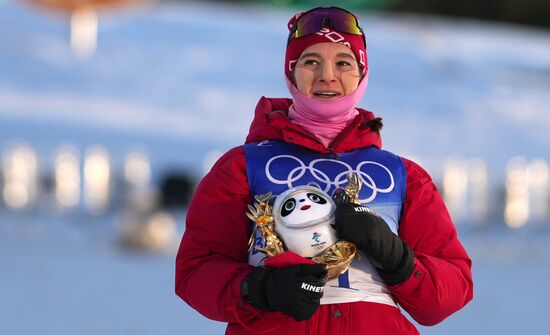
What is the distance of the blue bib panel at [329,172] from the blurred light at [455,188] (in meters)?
10.8

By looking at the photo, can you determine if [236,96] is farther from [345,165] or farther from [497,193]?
[345,165]

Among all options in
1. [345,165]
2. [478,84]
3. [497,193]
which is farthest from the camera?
[478,84]

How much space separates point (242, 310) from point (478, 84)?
19.9 meters

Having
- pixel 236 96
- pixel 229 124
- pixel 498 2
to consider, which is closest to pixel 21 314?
pixel 229 124

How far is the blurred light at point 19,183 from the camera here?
12.4m

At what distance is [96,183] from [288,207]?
35.8 feet

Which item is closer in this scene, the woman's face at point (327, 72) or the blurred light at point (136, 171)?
the woman's face at point (327, 72)

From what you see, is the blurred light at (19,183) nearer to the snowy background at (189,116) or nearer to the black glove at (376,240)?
the snowy background at (189,116)

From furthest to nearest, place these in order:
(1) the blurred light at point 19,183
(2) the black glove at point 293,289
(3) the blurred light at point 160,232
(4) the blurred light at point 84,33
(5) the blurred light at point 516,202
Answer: (4) the blurred light at point 84,33 → (5) the blurred light at point 516,202 → (1) the blurred light at point 19,183 → (3) the blurred light at point 160,232 → (2) the black glove at point 293,289

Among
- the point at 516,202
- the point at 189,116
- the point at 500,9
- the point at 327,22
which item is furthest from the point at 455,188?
the point at 500,9

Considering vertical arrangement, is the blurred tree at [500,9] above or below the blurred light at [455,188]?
above

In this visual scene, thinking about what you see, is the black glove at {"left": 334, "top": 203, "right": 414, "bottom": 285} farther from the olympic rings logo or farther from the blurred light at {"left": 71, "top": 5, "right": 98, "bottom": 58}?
the blurred light at {"left": 71, "top": 5, "right": 98, "bottom": 58}

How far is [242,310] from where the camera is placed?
7.04 ft

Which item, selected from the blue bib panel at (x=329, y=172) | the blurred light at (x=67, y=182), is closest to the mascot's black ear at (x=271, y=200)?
the blue bib panel at (x=329, y=172)
